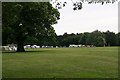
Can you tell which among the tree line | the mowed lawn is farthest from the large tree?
the tree line

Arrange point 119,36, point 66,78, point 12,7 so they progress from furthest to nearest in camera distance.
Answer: point 119,36
point 12,7
point 66,78

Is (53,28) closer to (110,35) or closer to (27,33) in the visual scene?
(27,33)

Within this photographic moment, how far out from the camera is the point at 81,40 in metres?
178

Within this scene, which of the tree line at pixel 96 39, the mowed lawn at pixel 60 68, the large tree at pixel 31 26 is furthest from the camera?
the tree line at pixel 96 39

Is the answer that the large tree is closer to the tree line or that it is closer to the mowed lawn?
the mowed lawn

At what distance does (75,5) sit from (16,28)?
54.9m

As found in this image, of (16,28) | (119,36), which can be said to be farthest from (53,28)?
(119,36)

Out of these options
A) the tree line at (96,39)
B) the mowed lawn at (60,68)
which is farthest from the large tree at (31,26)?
the tree line at (96,39)

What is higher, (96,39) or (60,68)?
(96,39)

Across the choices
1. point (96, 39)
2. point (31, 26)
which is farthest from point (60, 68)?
point (96, 39)

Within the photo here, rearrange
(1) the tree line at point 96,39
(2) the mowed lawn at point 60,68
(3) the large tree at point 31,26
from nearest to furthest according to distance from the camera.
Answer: (2) the mowed lawn at point 60,68 < (3) the large tree at point 31,26 < (1) the tree line at point 96,39

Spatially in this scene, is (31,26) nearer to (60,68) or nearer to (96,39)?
(60,68)

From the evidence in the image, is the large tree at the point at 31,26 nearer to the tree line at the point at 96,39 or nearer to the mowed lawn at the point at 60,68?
the mowed lawn at the point at 60,68

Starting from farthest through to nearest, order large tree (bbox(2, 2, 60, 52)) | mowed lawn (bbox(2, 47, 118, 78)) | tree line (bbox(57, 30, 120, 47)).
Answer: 1. tree line (bbox(57, 30, 120, 47))
2. large tree (bbox(2, 2, 60, 52))
3. mowed lawn (bbox(2, 47, 118, 78))
